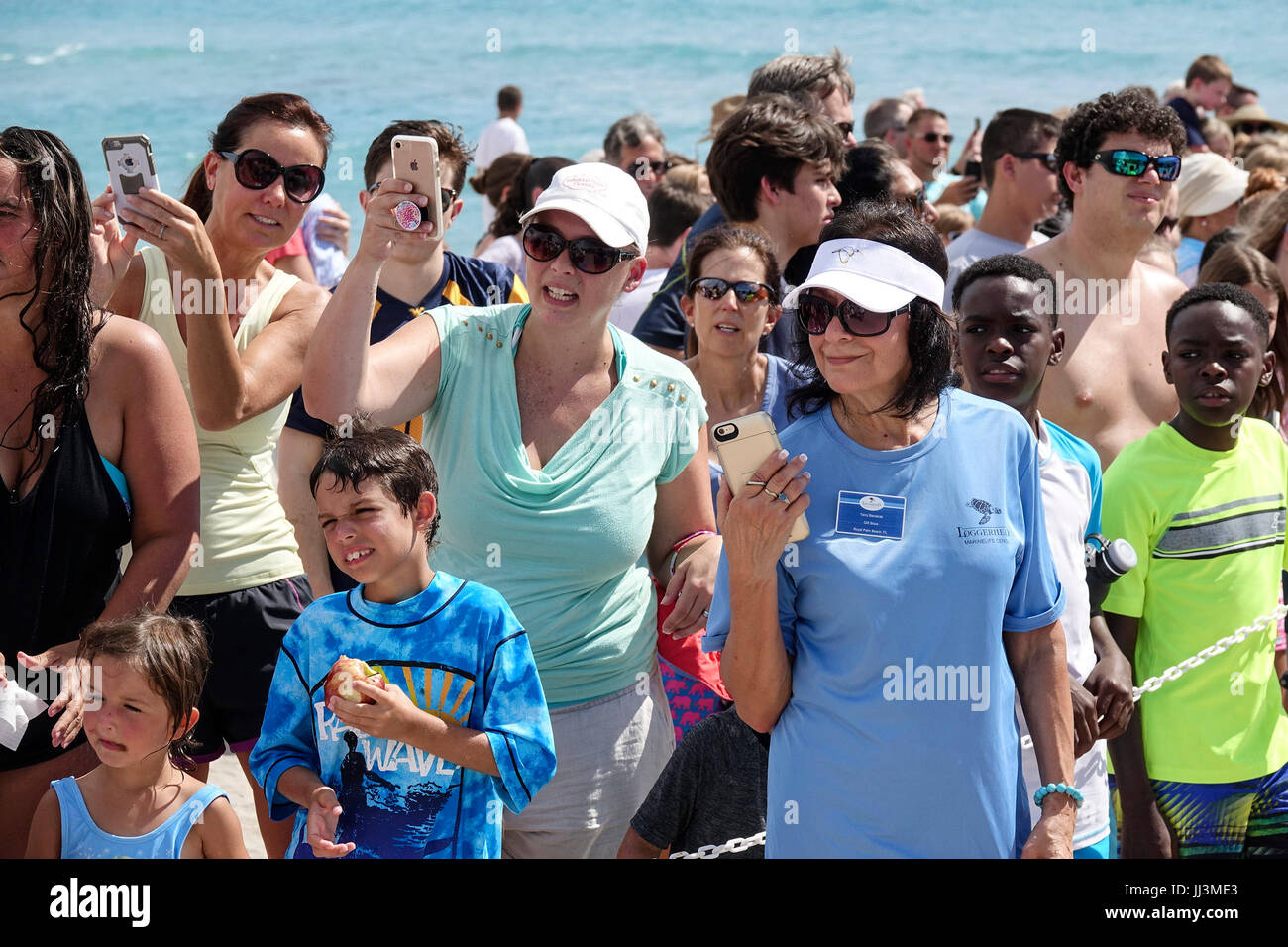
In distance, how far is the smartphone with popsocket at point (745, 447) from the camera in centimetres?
228

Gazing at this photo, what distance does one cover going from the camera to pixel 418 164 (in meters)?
2.89

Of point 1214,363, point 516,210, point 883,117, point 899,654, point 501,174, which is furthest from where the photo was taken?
point 883,117

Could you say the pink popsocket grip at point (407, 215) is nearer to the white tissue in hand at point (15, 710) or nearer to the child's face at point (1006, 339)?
the white tissue in hand at point (15, 710)

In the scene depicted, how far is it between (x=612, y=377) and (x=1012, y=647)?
1.08 meters

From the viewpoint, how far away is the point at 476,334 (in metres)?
2.96

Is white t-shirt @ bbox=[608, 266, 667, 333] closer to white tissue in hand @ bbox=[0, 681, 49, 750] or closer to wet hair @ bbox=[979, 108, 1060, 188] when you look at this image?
wet hair @ bbox=[979, 108, 1060, 188]

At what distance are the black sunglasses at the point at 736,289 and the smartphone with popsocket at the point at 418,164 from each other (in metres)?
1.23

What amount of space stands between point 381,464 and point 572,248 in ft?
2.06

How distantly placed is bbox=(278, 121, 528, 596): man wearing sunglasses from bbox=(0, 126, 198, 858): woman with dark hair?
4.49 ft

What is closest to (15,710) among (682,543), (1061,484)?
(682,543)

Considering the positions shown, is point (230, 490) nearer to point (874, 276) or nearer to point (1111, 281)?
point (874, 276)

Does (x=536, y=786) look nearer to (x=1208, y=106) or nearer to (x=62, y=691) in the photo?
(x=62, y=691)

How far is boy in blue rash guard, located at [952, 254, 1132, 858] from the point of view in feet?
10.1

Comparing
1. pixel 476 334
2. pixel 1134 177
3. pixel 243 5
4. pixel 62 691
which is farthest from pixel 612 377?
pixel 243 5
